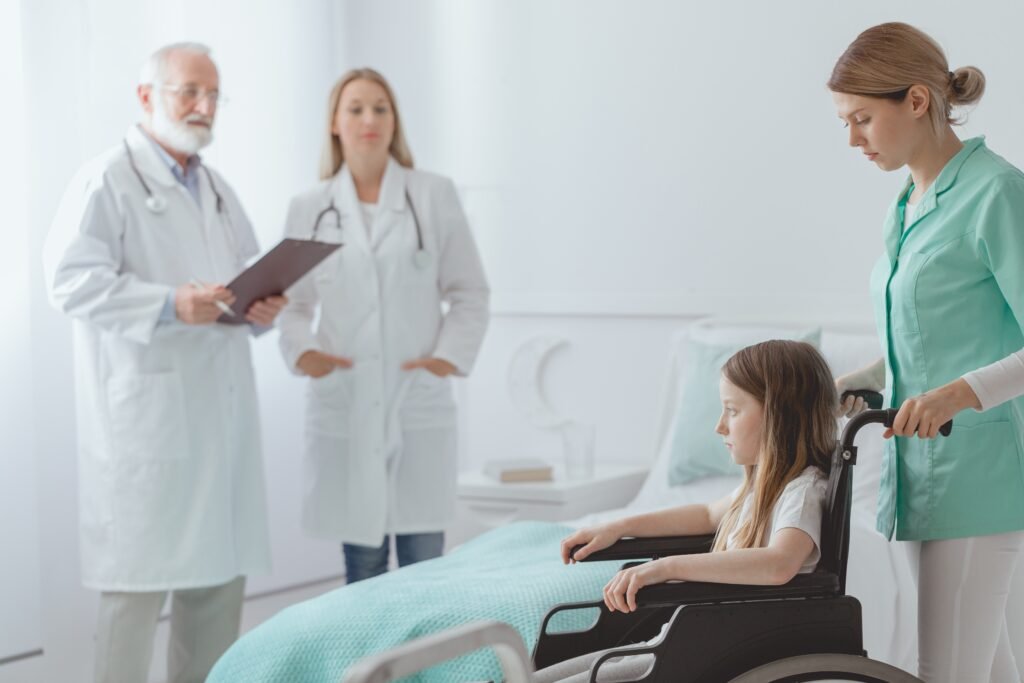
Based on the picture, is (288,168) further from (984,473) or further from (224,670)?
(984,473)

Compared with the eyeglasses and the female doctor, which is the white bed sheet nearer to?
the female doctor

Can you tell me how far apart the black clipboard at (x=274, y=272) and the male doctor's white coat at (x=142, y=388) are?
0.33 ft

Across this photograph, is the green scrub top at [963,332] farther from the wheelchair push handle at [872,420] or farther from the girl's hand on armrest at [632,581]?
the girl's hand on armrest at [632,581]

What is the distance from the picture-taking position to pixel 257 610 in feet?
12.2

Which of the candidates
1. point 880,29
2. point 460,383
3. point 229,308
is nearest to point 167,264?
point 229,308

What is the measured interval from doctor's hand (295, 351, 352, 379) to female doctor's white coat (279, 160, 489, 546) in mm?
16

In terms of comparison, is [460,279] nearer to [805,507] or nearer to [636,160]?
[636,160]

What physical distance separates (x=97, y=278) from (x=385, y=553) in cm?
104

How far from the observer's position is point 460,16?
396 centimetres

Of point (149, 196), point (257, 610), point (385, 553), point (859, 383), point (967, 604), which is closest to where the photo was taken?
point (967, 604)

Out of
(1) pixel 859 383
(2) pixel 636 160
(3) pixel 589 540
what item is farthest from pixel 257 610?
(1) pixel 859 383

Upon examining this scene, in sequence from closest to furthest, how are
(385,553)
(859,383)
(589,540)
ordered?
(589,540) < (859,383) < (385,553)

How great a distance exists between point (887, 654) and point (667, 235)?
1526 millimetres

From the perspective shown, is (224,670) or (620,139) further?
(620,139)
